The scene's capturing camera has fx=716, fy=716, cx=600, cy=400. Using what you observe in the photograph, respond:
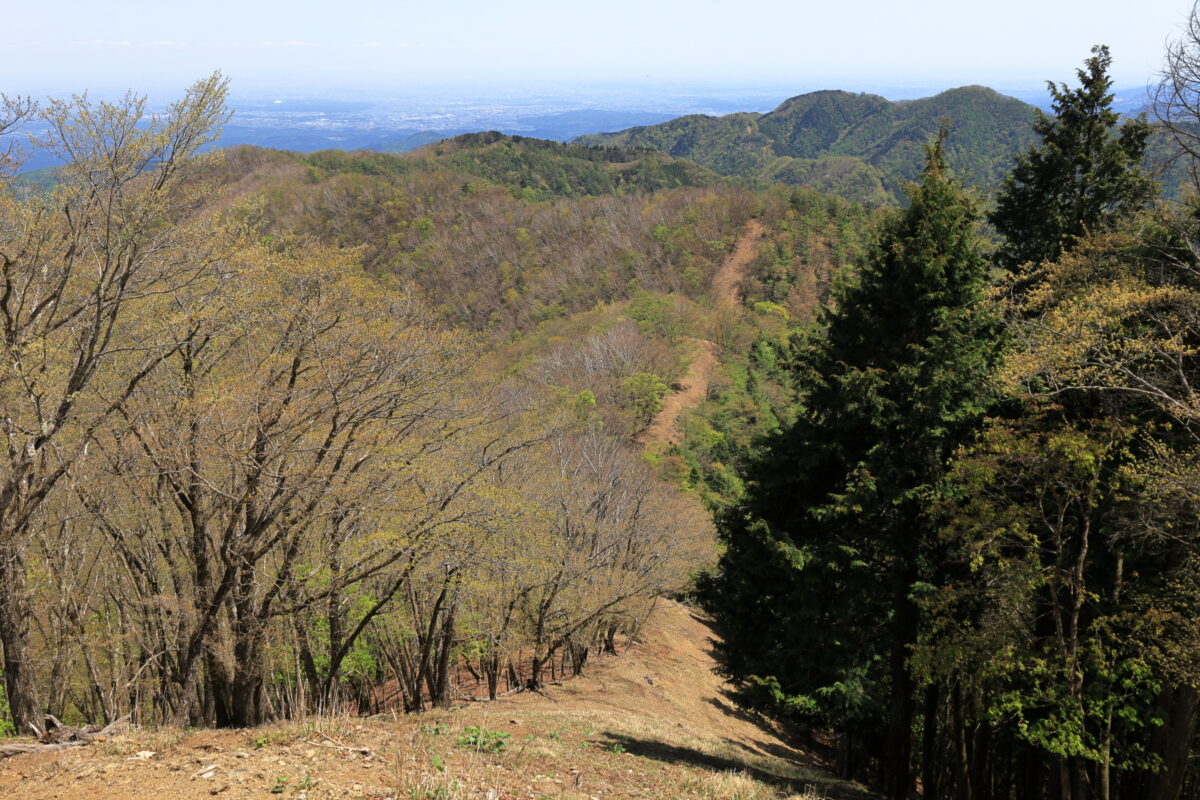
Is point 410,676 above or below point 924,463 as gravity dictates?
below

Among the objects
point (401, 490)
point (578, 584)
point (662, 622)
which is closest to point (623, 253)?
point (662, 622)

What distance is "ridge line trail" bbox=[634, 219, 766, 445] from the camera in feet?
174

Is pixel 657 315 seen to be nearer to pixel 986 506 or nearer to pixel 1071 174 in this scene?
pixel 1071 174

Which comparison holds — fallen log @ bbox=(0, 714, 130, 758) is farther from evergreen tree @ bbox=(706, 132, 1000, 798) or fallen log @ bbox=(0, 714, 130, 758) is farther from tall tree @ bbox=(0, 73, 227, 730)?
evergreen tree @ bbox=(706, 132, 1000, 798)

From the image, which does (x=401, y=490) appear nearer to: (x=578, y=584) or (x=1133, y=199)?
(x=578, y=584)

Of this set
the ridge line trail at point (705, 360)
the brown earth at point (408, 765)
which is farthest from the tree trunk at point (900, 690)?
the ridge line trail at point (705, 360)

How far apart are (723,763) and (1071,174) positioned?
14710mm

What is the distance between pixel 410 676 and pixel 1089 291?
53.8 feet

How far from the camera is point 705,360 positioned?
64.1m

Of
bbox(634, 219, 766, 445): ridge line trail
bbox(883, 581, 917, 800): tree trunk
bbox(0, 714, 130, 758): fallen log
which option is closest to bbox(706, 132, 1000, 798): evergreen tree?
bbox(883, 581, 917, 800): tree trunk

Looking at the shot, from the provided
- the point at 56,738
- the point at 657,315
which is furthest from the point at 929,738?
the point at 657,315

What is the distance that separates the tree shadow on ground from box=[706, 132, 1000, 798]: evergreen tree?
952mm

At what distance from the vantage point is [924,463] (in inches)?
404

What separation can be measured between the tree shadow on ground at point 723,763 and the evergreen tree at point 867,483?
95cm
